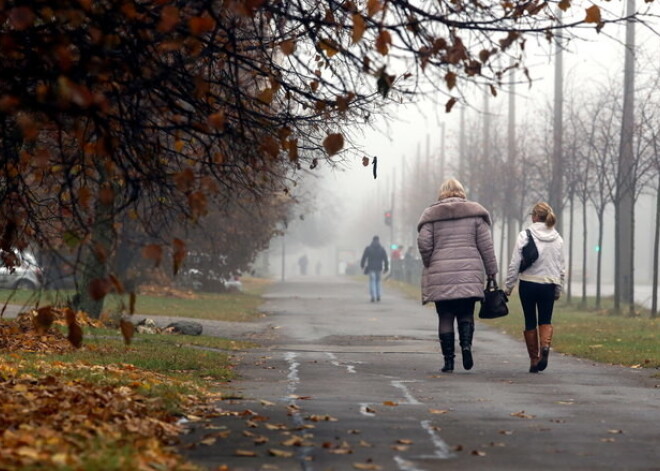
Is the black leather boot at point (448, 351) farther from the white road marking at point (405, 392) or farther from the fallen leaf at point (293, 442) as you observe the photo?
the fallen leaf at point (293, 442)

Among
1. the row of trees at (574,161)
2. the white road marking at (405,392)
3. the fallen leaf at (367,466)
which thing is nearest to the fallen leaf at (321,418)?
the white road marking at (405,392)

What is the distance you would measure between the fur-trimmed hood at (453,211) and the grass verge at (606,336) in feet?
9.28

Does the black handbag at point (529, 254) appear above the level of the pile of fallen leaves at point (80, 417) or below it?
above

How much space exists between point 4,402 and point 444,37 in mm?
3498

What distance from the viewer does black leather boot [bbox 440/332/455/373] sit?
42.6 ft

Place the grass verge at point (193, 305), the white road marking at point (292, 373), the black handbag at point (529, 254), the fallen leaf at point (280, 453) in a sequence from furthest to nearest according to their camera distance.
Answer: the grass verge at point (193, 305)
the black handbag at point (529, 254)
the white road marking at point (292, 373)
the fallen leaf at point (280, 453)

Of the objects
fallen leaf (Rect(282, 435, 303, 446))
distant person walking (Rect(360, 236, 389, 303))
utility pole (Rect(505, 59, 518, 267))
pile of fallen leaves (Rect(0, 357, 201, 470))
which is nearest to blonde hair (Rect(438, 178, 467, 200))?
pile of fallen leaves (Rect(0, 357, 201, 470))

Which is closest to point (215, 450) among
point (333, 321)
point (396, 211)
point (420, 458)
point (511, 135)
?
point (420, 458)

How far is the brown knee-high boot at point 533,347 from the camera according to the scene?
1318cm

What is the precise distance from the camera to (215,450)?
6.76 m

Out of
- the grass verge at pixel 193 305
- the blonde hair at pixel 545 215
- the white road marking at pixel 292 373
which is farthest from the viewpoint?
the grass verge at pixel 193 305

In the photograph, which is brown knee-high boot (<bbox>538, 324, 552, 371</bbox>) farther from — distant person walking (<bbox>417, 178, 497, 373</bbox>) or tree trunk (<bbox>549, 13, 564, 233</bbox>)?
tree trunk (<bbox>549, 13, 564, 233</bbox>)

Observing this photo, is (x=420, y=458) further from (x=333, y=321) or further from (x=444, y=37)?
(x=333, y=321)

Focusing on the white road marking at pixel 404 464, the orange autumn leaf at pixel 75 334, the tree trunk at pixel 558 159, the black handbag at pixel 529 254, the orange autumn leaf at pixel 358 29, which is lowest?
the white road marking at pixel 404 464
